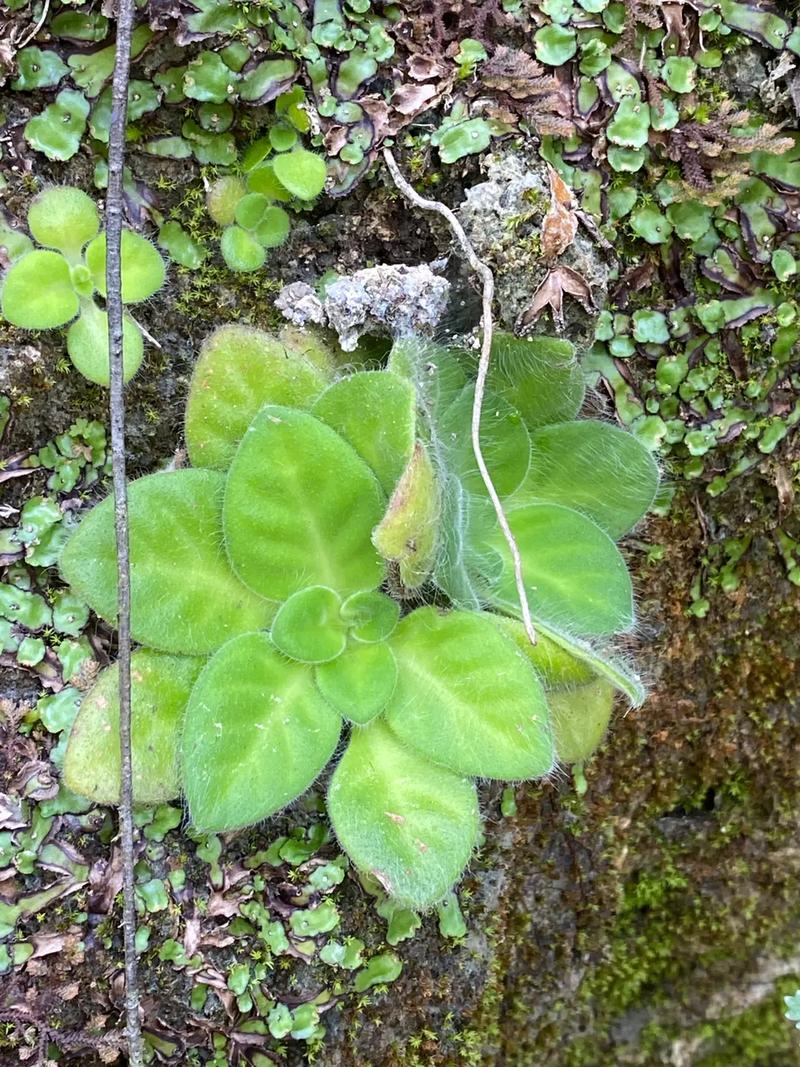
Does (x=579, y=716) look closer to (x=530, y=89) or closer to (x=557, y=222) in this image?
(x=557, y=222)

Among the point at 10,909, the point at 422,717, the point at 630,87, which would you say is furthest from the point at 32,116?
the point at 10,909

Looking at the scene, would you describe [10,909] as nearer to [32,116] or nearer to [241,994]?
[241,994]

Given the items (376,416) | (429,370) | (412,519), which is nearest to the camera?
(412,519)

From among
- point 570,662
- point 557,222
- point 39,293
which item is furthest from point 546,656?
point 39,293

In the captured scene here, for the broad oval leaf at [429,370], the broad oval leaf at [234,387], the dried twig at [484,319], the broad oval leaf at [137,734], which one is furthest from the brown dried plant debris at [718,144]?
the broad oval leaf at [137,734]

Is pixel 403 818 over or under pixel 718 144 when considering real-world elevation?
under

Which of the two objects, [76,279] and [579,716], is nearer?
[76,279]
